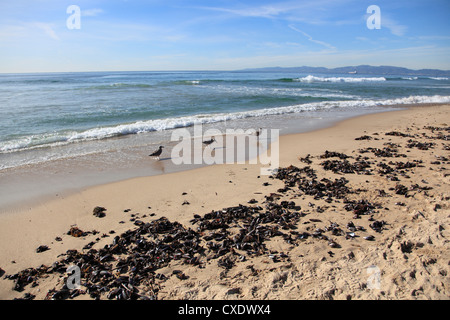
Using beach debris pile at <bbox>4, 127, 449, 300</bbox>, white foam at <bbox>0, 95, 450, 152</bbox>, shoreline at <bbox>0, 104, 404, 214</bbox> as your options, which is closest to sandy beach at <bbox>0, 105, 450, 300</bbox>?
beach debris pile at <bbox>4, 127, 449, 300</bbox>

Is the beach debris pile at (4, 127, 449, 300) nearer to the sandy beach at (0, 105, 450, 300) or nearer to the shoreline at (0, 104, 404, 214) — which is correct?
the sandy beach at (0, 105, 450, 300)

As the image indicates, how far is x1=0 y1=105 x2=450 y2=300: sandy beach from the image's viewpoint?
351 cm

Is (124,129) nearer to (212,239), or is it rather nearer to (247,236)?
(212,239)

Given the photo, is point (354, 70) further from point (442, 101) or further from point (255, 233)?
point (255, 233)

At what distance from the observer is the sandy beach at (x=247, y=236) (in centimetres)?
351

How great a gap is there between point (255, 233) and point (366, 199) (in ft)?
9.77

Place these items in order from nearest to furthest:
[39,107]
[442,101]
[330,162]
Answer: [330,162] → [39,107] → [442,101]

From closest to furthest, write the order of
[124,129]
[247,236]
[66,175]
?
[247,236] → [66,175] → [124,129]

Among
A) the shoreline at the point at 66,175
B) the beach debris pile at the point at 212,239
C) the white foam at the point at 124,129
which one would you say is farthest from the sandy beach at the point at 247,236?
the white foam at the point at 124,129

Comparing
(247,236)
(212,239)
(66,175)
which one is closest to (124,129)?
(66,175)

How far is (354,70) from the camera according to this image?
5728 inches

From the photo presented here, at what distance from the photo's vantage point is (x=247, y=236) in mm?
4637

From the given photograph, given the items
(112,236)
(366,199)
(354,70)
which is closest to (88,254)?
(112,236)

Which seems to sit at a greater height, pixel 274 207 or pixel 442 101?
pixel 442 101
